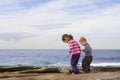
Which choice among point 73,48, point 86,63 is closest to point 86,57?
point 86,63

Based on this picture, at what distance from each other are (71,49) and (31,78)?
2.85 m

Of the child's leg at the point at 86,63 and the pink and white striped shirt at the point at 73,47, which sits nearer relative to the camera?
the pink and white striped shirt at the point at 73,47

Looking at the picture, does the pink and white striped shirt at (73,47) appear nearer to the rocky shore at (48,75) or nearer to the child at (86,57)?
the child at (86,57)

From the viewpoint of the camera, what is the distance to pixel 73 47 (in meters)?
15.9

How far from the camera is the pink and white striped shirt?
1576cm

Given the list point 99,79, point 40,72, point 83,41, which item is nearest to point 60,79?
point 99,79

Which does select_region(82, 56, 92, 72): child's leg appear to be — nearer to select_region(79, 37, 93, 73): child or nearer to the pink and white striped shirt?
select_region(79, 37, 93, 73): child

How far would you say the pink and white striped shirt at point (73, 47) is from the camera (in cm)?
1576

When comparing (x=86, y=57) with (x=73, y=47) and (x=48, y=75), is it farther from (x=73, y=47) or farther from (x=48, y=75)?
(x=48, y=75)

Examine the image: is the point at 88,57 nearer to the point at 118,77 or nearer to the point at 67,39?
the point at 67,39

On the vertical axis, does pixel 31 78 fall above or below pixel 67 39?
below

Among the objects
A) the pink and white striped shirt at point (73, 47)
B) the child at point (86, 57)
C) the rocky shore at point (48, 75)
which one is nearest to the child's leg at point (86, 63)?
the child at point (86, 57)

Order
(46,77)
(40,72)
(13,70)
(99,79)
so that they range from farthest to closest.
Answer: (13,70) < (40,72) < (46,77) < (99,79)

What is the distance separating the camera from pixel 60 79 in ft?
43.2
